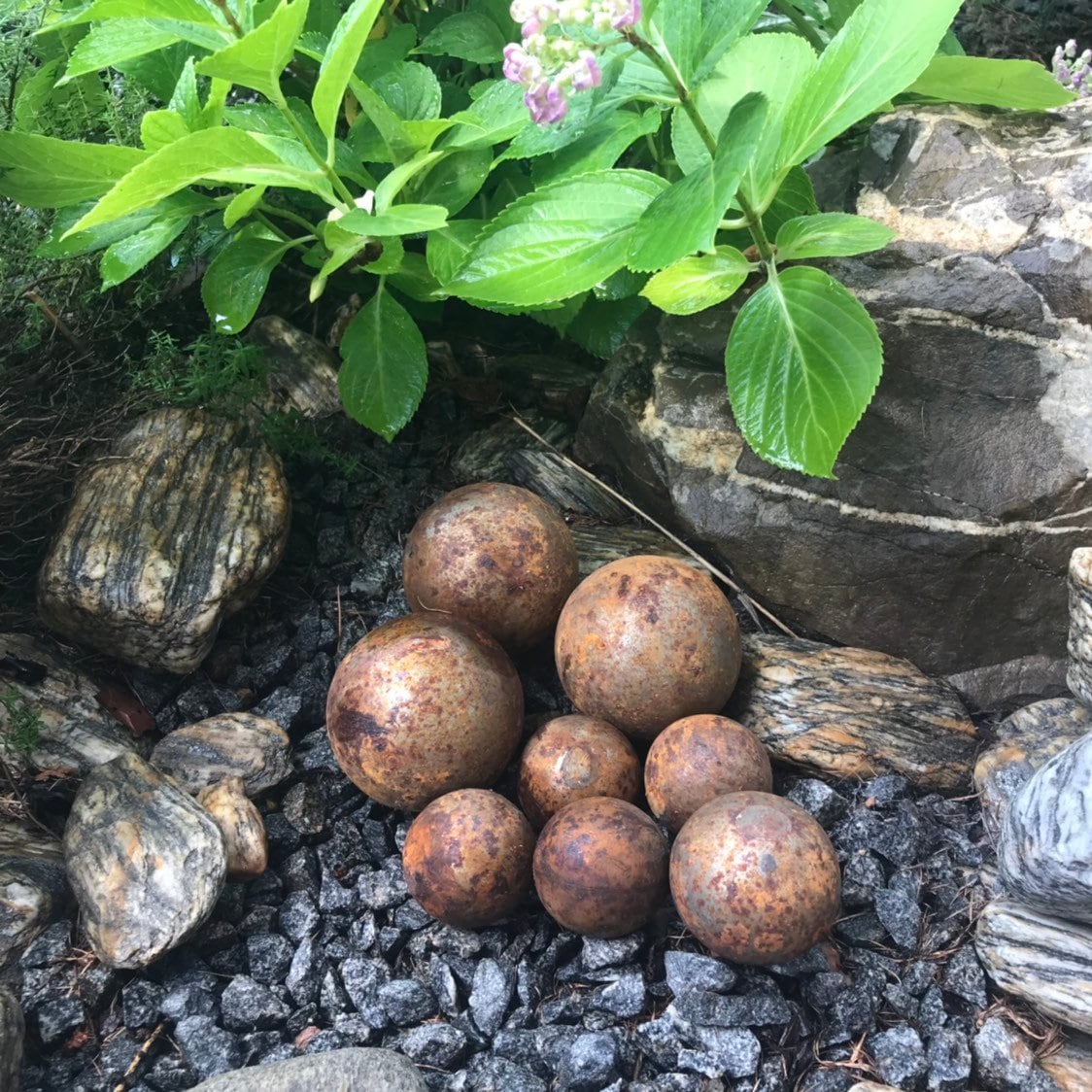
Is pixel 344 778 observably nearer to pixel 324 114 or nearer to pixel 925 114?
pixel 324 114

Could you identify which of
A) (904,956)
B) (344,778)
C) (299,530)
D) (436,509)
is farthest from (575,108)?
(904,956)

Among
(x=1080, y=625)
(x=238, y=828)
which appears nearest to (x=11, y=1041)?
(x=238, y=828)

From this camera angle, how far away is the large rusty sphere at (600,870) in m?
2.22

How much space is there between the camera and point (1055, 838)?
6.69ft

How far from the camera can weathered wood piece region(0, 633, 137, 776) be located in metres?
2.69

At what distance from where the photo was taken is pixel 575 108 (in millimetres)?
2525

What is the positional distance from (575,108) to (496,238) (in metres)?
0.37

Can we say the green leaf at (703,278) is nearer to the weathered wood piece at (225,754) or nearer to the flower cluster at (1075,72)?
the weathered wood piece at (225,754)

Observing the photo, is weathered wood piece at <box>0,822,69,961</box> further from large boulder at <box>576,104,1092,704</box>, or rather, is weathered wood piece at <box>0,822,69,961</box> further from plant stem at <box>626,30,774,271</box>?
plant stem at <box>626,30,774,271</box>

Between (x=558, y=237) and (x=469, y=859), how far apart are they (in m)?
1.55

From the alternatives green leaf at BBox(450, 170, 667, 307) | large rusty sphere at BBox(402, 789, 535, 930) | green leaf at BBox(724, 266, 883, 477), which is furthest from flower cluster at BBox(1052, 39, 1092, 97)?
large rusty sphere at BBox(402, 789, 535, 930)

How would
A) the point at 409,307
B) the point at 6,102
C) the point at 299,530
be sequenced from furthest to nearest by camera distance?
1. the point at 409,307
2. the point at 299,530
3. the point at 6,102

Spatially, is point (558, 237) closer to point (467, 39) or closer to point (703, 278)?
point (703, 278)

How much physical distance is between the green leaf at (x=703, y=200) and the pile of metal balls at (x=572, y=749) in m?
0.83
